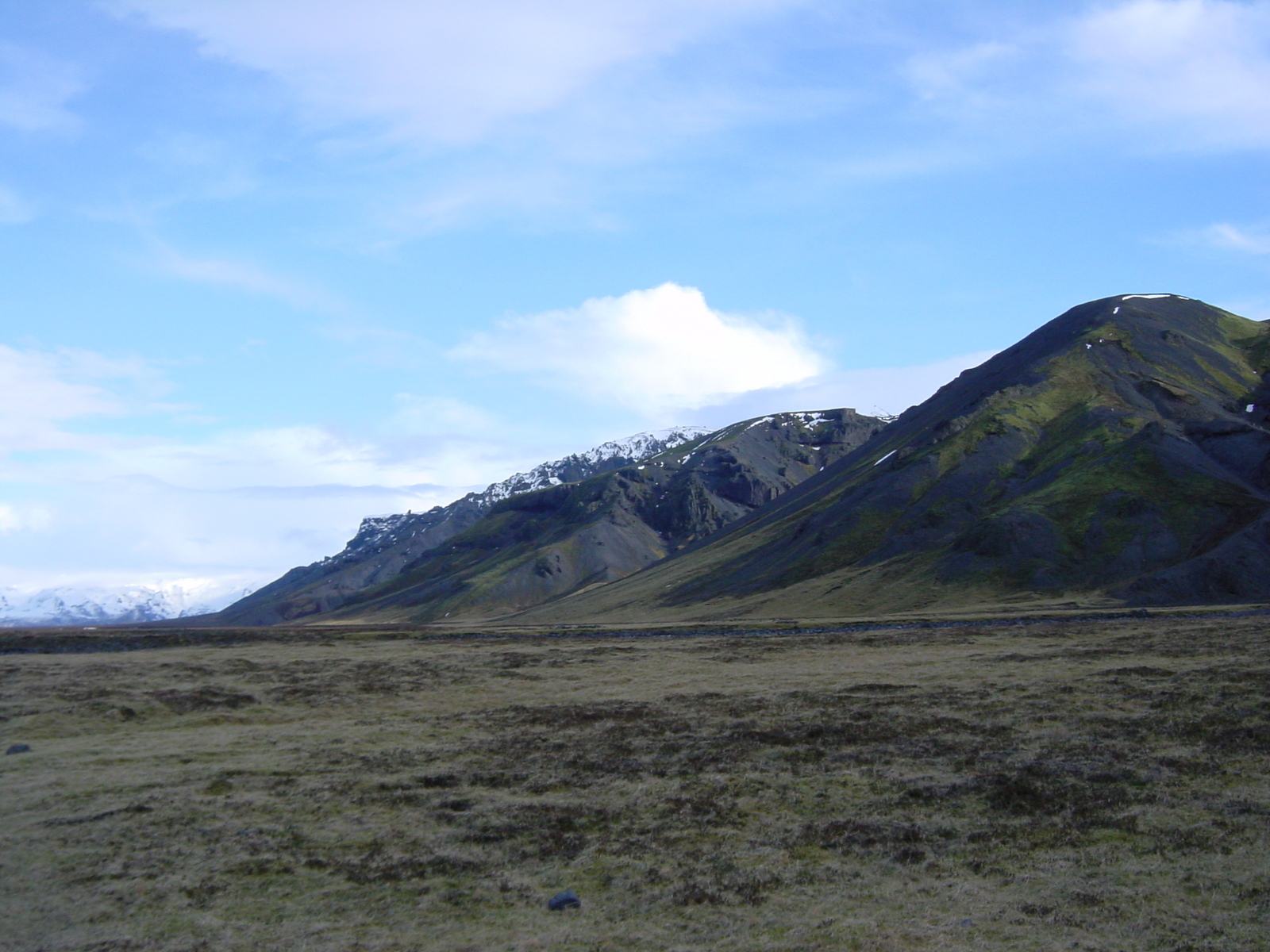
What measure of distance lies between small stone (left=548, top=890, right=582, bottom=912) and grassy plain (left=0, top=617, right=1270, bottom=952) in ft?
0.95

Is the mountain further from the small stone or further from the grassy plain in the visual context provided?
the small stone

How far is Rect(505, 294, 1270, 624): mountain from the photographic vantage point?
120312 millimetres

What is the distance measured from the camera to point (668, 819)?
75.9ft

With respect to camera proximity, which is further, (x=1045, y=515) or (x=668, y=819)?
(x=1045, y=515)

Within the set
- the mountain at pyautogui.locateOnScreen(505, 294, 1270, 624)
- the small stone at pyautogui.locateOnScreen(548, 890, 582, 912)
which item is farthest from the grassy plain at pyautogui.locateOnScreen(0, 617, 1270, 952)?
the mountain at pyautogui.locateOnScreen(505, 294, 1270, 624)

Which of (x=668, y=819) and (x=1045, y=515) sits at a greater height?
(x=1045, y=515)

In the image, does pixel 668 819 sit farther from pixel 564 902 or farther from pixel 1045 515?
pixel 1045 515

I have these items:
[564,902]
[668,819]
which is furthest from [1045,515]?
[564,902]

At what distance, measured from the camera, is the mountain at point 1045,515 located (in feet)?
395

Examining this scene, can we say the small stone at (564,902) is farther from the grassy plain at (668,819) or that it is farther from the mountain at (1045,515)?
the mountain at (1045,515)

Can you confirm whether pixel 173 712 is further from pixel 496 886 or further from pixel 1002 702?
pixel 1002 702

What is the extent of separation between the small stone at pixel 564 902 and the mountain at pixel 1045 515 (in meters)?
108

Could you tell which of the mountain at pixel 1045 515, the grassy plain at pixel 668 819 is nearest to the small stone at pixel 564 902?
the grassy plain at pixel 668 819

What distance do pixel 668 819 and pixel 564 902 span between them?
5566 millimetres
